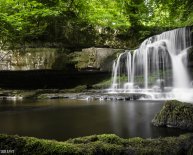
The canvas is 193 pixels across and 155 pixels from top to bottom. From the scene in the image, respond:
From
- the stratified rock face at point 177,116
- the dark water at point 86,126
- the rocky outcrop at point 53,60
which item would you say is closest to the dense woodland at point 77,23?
the rocky outcrop at point 53,60

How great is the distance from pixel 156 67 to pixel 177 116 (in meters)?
9.57

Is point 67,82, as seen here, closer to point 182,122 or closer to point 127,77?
point 127,77

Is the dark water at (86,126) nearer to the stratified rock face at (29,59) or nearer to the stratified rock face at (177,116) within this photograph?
the stratified rock face at (177,116)

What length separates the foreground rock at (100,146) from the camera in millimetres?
3025

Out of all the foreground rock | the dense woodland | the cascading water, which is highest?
the dense woodland

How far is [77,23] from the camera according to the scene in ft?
57.8

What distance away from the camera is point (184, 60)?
13.5 metres

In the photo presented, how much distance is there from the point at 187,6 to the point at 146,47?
9685mm

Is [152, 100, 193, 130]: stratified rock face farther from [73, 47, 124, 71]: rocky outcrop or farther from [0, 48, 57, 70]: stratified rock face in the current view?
[0, 48, 57, 70]: stratified rock face

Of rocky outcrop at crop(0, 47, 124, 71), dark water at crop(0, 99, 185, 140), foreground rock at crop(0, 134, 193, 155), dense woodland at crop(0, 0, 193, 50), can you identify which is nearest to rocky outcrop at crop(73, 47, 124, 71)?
rocky outcrop at crop(0, 47, 124, 71)

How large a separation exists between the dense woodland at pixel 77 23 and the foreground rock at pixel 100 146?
10.4m

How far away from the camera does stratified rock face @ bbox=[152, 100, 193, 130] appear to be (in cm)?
545

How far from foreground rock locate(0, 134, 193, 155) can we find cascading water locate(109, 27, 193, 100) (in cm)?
943

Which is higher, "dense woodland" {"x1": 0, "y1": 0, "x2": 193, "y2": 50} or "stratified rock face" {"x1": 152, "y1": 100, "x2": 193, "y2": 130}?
"dense woodland" {"x1": 0, "y1": 0, "x2": 193, "y2": 50}
